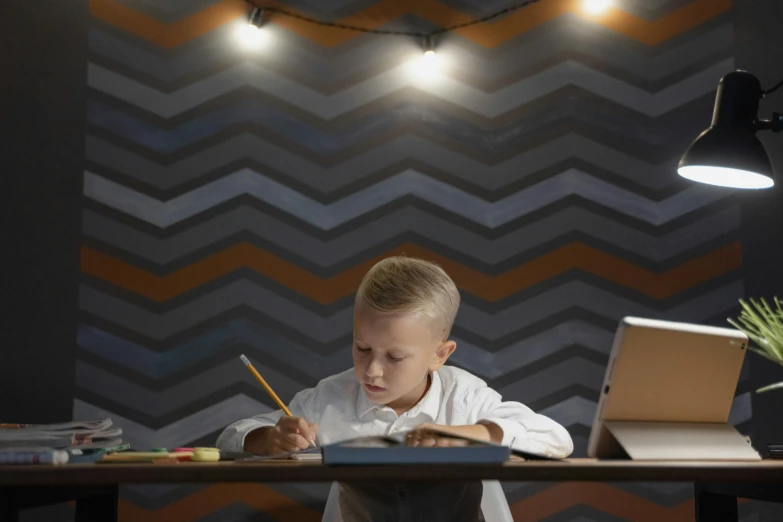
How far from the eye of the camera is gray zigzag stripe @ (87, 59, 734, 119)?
2566mm

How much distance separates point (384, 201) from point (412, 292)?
2.31 ft

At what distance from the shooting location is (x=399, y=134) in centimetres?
259

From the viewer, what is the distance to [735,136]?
5.85 feet

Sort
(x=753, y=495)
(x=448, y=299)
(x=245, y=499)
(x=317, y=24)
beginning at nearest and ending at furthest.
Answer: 1. (x=753, y=495)
2. (x=448, y=299)
3. (x=245, y=499)
4. (x=317, y=24)

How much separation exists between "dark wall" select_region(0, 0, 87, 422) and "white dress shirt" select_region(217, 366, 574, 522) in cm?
85

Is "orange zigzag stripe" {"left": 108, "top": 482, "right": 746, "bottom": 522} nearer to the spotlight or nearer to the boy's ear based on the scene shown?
the boy's ear

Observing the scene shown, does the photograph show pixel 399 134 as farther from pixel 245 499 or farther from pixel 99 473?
pixel 99 473

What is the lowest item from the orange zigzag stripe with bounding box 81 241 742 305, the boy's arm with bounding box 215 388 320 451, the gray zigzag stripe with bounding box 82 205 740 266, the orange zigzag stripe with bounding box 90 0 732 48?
the boy's arm with bounding box 215 388 320 451

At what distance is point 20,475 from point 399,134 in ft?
5.49

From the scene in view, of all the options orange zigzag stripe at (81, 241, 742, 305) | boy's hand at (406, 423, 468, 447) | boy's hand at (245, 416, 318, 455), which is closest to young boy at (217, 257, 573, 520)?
boy's hand at (245, 416, 318, 455)

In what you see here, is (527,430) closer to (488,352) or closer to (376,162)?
(488,352)

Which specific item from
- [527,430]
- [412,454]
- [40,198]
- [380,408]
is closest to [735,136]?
[527,430]

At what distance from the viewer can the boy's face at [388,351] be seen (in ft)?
6.01

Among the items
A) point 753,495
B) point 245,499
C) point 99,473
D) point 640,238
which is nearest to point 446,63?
point 640,238
